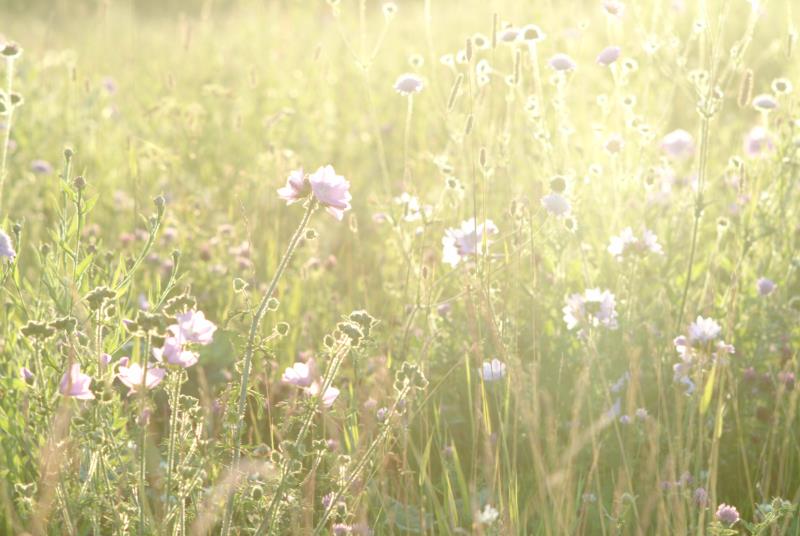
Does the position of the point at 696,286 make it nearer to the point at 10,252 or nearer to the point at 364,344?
the point at 364,344

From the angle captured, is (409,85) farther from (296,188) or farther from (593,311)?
(296,188)

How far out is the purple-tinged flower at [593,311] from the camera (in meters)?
2.03

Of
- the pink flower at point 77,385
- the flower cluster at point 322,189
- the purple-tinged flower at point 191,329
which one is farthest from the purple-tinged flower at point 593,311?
the pink flower at point 77,385

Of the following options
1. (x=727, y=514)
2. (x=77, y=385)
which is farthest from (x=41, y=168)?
(x=727, y=514)

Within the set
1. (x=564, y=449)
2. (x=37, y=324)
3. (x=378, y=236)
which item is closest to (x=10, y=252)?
(x=37, y=324)

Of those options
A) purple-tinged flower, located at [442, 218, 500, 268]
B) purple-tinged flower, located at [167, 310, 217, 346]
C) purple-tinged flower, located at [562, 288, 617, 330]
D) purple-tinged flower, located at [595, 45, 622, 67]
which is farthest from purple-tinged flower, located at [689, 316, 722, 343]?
purple-tinged flower, located at [167, 310, 217, 346]

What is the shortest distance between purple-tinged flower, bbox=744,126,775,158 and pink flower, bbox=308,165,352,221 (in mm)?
1753

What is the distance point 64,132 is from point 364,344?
294 centimetres

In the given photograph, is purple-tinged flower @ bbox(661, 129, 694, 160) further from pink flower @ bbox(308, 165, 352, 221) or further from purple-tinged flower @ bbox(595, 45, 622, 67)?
pink flower @ bbox(308, 165, 352, 221)

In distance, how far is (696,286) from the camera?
2.50 m

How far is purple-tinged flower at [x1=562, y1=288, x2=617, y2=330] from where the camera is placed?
203 centimetres

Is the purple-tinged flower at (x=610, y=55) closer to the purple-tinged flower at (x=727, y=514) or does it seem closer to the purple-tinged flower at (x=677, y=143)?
the purple-tinged flower at (x=677, y=143)

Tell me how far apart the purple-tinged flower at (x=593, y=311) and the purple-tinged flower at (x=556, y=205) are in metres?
0.17

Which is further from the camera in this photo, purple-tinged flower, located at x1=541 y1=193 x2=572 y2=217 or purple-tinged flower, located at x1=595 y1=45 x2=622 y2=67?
purple-tinged flower, located at x1=595 y1=45 x2=622 y2=67
